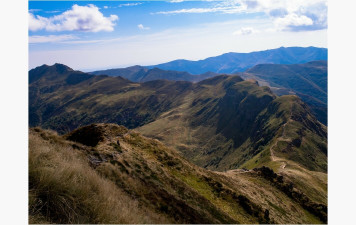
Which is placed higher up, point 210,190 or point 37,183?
point 37,183

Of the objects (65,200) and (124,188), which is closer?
(65,200)

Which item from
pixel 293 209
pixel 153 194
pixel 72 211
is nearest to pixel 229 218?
pixel 153 194

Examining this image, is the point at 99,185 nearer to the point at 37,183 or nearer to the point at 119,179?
the point at 37,183

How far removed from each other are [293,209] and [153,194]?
35475 millimetres

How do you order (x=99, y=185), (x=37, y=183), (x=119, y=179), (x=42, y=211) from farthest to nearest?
(x=119, y=179)
(x=99, y=185)
(x=37, y=183)
(x=42, y=211)

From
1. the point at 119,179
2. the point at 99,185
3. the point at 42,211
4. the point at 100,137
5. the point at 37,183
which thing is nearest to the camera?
the point at 42,211

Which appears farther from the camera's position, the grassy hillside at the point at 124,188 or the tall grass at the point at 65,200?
the grassy hillside at the point at 124,188

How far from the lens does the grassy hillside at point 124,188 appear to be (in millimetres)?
7906

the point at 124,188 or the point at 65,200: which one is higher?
the point at 65,200

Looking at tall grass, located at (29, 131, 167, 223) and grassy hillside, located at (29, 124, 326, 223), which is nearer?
tall grass, located at (29, 131, 167, 223)

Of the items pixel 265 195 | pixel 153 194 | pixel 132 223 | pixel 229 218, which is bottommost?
pixel 265 195

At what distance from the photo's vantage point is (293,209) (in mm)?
41000

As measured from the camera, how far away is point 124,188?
15.1 metres

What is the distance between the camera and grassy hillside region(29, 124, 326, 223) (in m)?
7.91
